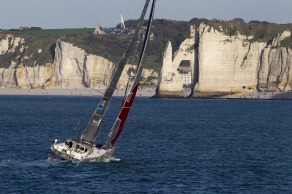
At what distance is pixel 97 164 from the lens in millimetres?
49938

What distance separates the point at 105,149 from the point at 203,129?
3274 cm

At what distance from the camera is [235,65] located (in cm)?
17738

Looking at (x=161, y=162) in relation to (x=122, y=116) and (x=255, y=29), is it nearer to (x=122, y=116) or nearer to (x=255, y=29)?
(x=122, y=116)

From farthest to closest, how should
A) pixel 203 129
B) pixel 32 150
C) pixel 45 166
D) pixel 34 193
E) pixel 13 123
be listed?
pixel 13 123 → pixel 203 129 → pixel 32 150 → pixel 45 166 → pixel 34 193

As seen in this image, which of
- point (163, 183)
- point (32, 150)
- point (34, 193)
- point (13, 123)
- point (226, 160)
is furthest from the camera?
point (13, 123)

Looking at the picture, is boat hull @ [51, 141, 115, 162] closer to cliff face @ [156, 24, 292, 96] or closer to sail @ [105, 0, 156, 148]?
sail @ [105, 0, 156, 148]

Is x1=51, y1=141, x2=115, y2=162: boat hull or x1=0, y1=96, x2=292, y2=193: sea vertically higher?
x1=51, y1=141, x2=115, y2=162: boat hull

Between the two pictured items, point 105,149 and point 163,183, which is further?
point 105,149

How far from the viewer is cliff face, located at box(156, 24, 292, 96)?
175 meters

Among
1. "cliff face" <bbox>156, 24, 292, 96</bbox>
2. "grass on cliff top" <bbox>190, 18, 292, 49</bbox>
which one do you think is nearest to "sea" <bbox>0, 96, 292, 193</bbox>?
"cliff face" <bbox>156, 24, 292, 96</bbox>

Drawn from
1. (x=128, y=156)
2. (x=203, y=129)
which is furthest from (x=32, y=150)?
(x=203, y=129)

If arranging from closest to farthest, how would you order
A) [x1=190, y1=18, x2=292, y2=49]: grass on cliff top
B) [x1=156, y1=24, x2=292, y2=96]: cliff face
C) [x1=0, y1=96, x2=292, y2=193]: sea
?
[x1=0, y1=96, x2=292, y2=193]: sea
[x1=156, y1=24, x2=292, y2=96]: cliff face
[x1=190, y1=18, x2=292, y2=49]: grass on cliff top

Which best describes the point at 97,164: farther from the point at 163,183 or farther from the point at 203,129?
the point at 203,129

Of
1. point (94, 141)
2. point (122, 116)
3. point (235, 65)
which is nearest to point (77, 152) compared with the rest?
point (94, 141)
